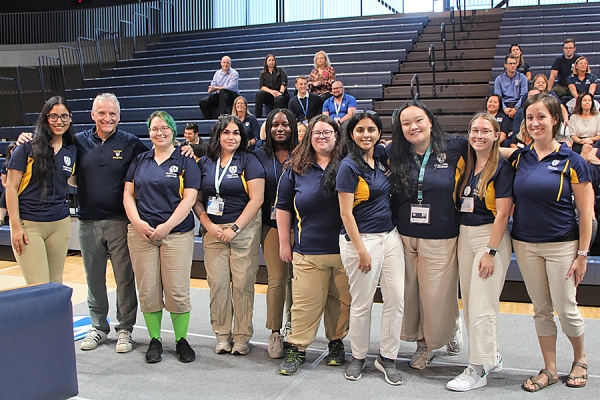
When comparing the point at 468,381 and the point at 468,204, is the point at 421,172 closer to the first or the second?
the point at 468,204

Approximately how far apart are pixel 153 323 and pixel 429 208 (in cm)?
181

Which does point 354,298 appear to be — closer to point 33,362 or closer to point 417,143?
point 417,143

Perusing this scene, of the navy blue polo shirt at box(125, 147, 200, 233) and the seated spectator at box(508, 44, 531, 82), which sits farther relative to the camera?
the seated spectator at box(508, 44, 531, 82)

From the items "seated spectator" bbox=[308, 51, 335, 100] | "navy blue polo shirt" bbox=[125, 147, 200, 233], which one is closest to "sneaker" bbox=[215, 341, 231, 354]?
"navy blue polo shirt" bbox=[125, 147, 200, 233]

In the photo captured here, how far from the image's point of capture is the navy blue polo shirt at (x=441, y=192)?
9.97 feet

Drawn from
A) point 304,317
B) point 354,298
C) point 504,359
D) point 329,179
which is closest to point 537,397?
point 504,359

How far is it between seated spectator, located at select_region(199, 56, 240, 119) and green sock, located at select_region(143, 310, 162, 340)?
522 cm

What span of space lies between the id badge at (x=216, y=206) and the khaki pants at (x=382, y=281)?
0.78 meters

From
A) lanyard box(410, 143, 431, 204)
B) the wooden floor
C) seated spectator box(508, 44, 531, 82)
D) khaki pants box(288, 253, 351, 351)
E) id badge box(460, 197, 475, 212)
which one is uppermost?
seated spectator box(508, 44, 531, 82)

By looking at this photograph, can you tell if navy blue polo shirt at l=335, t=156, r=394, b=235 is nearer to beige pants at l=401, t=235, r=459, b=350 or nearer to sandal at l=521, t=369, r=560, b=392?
beige pants at l=401, t=235, r=459, b=350

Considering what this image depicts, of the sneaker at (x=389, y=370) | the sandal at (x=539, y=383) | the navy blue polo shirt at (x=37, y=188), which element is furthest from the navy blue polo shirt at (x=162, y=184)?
the sandal at (x=539, y=383)

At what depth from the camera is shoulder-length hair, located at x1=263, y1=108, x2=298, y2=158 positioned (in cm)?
355

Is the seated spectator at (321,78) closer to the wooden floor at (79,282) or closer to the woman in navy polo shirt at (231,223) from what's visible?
the wooden floor at (79,282)

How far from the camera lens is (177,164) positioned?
344 centimetres
